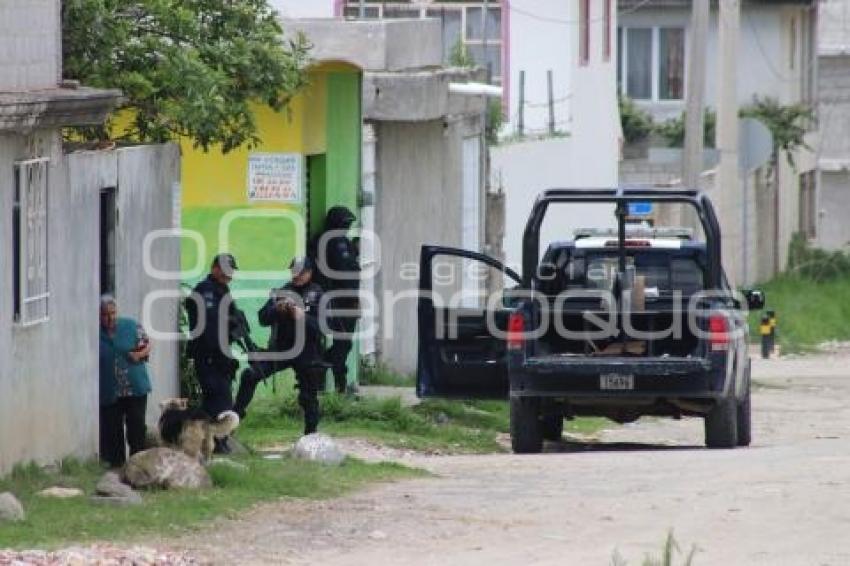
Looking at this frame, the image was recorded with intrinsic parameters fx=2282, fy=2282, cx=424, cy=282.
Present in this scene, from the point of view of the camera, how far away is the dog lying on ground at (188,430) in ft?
50.4

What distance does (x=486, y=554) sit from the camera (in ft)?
40.6

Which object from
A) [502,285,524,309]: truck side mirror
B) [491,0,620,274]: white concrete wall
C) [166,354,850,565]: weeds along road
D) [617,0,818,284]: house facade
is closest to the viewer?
[166,354,850,565]: weeds along road

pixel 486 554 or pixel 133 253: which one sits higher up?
pixel 133 253

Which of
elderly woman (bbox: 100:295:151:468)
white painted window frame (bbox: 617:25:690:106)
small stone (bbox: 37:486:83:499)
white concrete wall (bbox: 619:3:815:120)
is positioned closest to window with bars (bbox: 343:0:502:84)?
white concrete wall (bbox: 619:3:815:120)

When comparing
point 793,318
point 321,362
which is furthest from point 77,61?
point 793,318

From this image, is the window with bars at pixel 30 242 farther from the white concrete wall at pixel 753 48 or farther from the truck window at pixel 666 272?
the white concrete wall at pixel 753 48

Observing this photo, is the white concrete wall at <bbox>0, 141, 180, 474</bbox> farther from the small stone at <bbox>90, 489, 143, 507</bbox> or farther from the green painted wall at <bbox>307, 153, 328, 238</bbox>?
the green painted wall at <bbox>307, 153, 328, 238</bbox>

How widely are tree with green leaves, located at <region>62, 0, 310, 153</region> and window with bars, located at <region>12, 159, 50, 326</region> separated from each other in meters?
2.59

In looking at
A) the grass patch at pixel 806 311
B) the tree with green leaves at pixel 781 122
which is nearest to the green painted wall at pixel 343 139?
the grass patch at pixel 806 311

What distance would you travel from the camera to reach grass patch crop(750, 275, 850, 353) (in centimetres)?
3550

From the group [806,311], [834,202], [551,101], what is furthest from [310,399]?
[834,202]

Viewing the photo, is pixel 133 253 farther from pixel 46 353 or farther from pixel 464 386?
pixel 464 386

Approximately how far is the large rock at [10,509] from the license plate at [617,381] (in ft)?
20.6

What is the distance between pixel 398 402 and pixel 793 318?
18.2m
